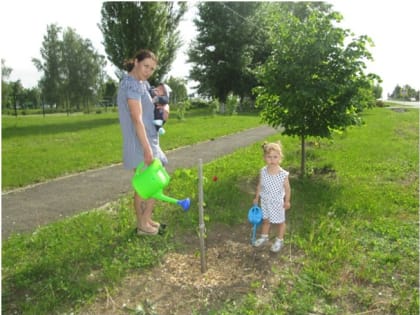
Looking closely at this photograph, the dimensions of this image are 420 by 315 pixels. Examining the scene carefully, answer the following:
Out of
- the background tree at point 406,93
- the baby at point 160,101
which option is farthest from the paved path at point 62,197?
the background tree at point 406,93

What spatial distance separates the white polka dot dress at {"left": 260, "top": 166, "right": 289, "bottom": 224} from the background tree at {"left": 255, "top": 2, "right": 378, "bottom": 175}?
8.12 feet

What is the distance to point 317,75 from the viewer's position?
20.6 ft

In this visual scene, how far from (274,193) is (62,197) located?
145 inches

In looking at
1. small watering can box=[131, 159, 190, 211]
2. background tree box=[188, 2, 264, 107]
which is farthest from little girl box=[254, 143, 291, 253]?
background tree box=[188, 2, 264, 107]

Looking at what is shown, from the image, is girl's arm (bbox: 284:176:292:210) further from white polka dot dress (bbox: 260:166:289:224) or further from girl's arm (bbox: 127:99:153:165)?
girl's arm (bbox: 127:99:153:165)

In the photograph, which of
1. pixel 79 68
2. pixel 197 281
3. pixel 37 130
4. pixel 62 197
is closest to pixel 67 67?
pixel 79 68

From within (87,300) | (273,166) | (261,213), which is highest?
(273,166)

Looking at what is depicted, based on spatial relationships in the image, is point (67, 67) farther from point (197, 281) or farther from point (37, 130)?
point (197, 281)

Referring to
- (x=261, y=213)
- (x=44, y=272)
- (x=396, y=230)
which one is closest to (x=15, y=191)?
(x=44, y=272)

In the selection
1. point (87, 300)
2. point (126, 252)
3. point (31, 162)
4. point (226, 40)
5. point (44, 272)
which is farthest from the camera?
point (226, 40)

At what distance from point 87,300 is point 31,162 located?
6.57 meters

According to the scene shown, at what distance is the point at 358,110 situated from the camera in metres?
6.46

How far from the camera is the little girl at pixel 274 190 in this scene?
12.7 ft

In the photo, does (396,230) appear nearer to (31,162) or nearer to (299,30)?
(299,30)
